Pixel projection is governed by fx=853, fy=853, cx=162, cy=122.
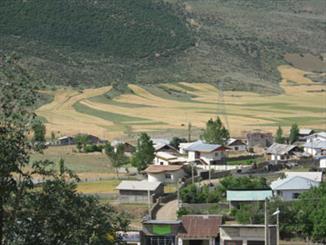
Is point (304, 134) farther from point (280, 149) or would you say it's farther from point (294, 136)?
point (280, 149)

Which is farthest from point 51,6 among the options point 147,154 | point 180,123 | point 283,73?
point 147,154

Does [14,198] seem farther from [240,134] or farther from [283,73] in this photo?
[283,73]

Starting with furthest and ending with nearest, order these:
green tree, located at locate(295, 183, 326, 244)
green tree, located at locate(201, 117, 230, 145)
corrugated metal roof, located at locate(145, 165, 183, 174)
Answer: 1. green tree, located at locate(201, 117, 230, 145)
2. corrugated metal roof, located at locate(145, 165, 183, 174)
3. green tree, located at locate(295, 183, 326, 244)

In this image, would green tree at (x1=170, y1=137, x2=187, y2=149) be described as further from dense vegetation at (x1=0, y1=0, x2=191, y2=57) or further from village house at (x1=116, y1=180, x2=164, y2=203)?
dense vegetation at (x1=0, y1=0, x2=191, y2=57)

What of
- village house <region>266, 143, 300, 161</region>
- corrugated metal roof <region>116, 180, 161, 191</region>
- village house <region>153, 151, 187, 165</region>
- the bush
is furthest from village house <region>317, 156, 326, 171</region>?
the bush

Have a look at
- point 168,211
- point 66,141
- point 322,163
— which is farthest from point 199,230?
point 66,141

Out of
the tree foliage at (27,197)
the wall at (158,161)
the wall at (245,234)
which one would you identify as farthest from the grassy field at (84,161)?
the tree foliage at (27,197)
